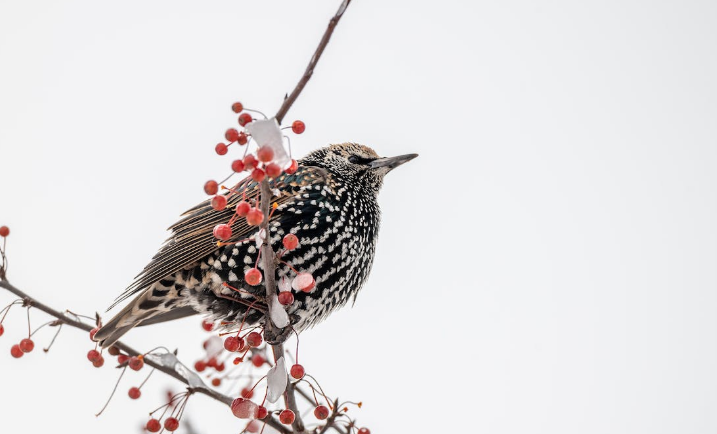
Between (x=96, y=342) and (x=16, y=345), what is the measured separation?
33 cm

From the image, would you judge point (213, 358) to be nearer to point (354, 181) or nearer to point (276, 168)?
point (354, 181)

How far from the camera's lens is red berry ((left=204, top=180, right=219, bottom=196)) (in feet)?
7.52

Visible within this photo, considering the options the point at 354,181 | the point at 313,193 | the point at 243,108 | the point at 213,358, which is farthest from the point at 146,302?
the point at 243,108

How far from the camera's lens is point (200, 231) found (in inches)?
139

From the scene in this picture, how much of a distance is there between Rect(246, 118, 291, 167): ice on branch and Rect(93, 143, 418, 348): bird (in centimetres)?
116

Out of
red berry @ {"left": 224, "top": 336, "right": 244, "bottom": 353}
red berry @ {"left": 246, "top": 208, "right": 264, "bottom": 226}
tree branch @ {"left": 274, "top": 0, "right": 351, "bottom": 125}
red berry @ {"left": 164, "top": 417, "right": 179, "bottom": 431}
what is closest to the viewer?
tree branch @ {"left": 274, "top": 0, "right": 351, "bottom": 125}

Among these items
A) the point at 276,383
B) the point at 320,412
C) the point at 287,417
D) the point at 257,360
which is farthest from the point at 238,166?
the point at 257,360

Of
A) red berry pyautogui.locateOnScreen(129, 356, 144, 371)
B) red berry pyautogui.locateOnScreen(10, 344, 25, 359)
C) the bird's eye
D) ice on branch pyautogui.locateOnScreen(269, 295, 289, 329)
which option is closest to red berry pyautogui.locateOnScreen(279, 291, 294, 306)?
ice on branch pyautogui.locateOnScreen(269, 295, 289, 329)

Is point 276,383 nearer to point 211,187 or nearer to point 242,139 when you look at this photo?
point 211,187

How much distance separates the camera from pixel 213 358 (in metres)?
3.56

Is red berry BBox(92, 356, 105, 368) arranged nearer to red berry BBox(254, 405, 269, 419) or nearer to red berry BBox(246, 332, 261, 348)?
red berry BBox(246, 332, 261, 348)

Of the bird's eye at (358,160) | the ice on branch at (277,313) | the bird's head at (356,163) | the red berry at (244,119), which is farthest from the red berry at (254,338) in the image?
the bird's eye at (358,160)

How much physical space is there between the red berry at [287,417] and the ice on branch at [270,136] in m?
1.08

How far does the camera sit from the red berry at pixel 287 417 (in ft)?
8.93
